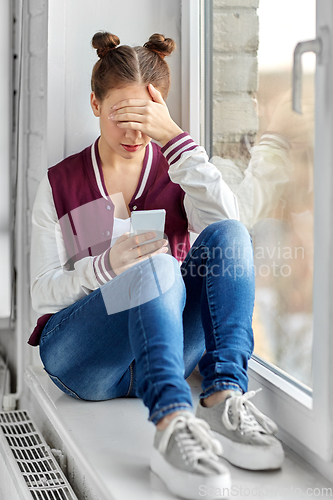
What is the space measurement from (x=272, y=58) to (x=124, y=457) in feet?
2.31

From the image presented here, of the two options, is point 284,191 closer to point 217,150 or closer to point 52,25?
point 217,150

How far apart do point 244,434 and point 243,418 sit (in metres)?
0.02

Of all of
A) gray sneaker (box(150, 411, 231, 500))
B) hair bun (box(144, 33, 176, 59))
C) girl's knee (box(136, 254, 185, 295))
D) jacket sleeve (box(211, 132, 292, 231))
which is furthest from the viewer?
hair bun (box(144, 33, 176, 59))

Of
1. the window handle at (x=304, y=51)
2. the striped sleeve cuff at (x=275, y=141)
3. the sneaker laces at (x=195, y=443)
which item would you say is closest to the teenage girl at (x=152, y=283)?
the sneaker laces at (x=195, y=443)

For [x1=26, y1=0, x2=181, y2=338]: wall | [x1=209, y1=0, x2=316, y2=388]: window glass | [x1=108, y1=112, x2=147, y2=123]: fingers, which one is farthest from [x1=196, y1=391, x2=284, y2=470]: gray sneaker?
[x1=26, y1=0, x2=181, y2=338]: wall

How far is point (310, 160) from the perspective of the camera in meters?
0.75

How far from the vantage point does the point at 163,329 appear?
679mm

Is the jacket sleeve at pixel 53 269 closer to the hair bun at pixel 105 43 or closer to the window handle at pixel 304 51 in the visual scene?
the hair bun at pixel 105 43

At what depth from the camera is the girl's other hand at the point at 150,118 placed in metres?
0.93

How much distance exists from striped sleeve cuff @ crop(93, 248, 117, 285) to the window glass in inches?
10.9

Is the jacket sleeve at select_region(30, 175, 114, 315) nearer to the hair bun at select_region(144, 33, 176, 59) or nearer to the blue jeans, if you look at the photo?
the blue jeans

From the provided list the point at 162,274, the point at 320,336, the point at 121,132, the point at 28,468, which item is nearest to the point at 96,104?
the point at 121,132

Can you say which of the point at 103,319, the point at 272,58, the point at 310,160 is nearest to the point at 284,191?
the point at 310,160

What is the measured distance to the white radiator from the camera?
943 millimetres
